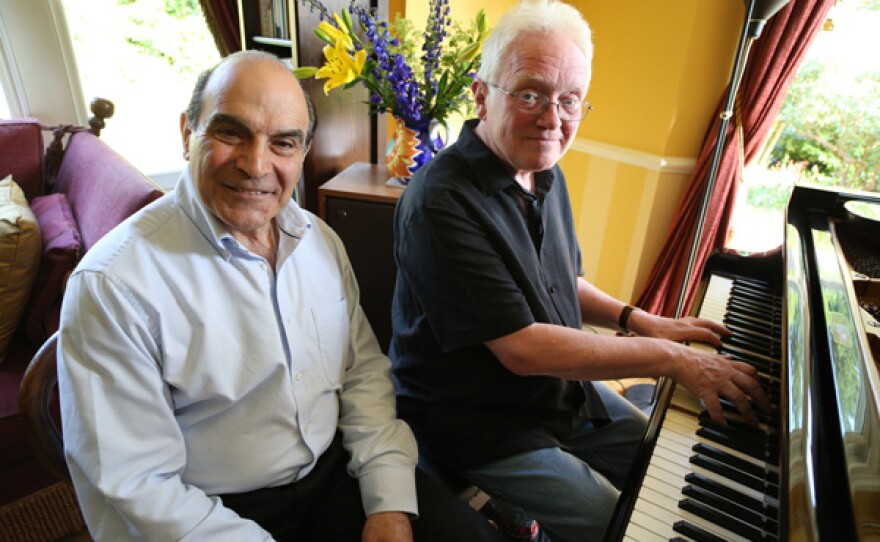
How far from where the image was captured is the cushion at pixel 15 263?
128cm

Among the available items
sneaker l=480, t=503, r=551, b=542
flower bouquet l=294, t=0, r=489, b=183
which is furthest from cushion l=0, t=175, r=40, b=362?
sneaker l=480, t=503, r=551, b=542

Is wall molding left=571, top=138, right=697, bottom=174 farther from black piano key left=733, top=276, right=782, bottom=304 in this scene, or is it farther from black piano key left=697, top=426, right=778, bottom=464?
black piano key left=697, top=426, right=778, bottom=464

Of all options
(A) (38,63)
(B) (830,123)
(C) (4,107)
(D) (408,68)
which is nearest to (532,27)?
(D) (408,68)

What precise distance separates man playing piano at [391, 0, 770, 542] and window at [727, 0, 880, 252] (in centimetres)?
158

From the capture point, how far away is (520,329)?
99cm

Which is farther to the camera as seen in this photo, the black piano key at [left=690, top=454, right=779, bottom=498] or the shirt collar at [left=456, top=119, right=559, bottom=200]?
the shirt collar at [left=456, top=119, right=559, bottom=200]

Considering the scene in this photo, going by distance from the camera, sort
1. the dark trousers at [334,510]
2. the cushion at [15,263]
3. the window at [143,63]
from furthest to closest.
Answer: the window at [143,63] → the cushion at [15,263] → the dark trousers at [334,510]

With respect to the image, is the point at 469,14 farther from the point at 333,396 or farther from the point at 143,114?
the point at 333,396

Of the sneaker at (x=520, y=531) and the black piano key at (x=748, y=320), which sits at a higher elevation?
the black piano key at (x=748, y=320)

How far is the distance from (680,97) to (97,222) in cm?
237

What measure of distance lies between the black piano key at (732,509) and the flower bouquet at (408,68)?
125 cm

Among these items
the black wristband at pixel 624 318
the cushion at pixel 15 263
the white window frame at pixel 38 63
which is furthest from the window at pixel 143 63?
the black wristband at pixel 624 318

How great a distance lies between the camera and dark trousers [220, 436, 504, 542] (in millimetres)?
932

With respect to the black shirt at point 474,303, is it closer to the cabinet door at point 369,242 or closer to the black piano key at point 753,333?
the black piano key at point 753,333
